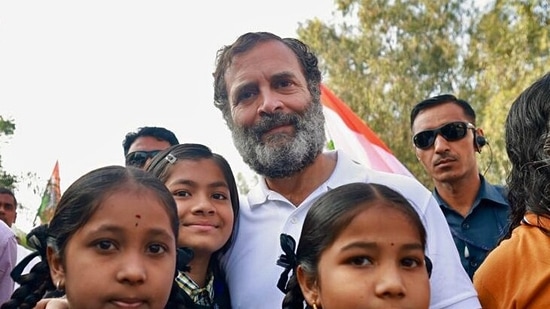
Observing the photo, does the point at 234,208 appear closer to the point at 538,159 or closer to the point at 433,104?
the point at 538,159

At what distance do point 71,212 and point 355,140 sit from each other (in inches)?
249

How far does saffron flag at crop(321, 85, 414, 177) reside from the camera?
A: 8336mm

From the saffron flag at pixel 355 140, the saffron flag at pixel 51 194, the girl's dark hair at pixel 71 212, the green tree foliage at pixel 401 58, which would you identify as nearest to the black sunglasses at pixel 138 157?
the girl's dark hair at pixel 71 212

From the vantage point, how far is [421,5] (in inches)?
926

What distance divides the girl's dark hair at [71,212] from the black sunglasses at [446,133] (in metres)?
3.21

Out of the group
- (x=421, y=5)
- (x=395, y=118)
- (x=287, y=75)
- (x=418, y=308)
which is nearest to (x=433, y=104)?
(x=287, y=75)

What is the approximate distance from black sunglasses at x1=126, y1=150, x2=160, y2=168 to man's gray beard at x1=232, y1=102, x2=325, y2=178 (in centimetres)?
184

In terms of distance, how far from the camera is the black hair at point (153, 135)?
17.6ft

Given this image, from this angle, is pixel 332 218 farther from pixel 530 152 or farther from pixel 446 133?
pixel 446 133

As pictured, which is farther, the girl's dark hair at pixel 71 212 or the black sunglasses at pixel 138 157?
the black sunglasses at pixel 138 157

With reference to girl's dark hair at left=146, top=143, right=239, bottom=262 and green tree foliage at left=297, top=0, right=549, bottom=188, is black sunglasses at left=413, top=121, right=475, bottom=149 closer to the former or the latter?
girl's dark hair at left=146, top=143, right=239, bottom=262

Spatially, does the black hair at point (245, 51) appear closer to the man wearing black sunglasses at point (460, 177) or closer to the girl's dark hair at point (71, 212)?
the girl's dark hair at point (71, 212)

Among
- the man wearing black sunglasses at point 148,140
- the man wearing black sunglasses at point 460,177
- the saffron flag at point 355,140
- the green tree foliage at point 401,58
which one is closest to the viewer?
the man wearing black sunglasses at point 460,177

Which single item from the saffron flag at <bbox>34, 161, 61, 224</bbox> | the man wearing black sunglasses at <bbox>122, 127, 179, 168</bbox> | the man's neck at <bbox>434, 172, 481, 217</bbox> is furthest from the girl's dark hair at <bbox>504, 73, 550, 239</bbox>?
the saffron flag at <bbox>34, 161, 61, 224</bbox>
